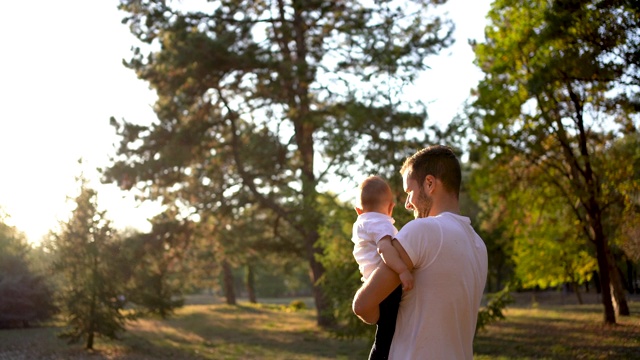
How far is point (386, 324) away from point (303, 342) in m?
23.4

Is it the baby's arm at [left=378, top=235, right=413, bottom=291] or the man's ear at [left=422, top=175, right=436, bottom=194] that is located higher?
the man's ear at [left=422, top=175, right=436, bottom=194]

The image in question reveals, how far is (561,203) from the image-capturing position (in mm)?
23906

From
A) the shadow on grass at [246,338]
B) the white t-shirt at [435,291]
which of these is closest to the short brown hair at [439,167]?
the white t-shirt at [435,291]

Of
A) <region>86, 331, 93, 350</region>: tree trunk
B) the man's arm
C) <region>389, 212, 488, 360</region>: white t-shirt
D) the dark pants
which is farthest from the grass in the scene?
the man's arm

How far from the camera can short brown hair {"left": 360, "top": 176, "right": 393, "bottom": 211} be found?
12.0ft

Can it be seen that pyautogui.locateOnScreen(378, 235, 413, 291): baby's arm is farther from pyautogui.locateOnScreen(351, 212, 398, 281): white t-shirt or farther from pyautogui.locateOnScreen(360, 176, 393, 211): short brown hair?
pyautogui.locateOnScreen(360, 176, 393, 211): short brown hair

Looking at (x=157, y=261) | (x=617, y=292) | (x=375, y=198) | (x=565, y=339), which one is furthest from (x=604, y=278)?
(x=375, y=198)

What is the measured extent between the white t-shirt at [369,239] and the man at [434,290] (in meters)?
0.40

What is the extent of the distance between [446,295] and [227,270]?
50.0m

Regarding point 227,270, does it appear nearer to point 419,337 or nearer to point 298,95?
point 298,95

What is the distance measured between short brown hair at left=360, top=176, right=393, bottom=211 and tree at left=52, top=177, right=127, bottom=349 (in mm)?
19800

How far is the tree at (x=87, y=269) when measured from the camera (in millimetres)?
22250

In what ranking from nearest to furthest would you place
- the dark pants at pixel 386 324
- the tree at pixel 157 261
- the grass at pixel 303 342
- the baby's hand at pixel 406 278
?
the baby's hand at pixel 406 278
the dark pants at pixel 386 324
the grass at pixel 303 342
the tree at pixel 157 261

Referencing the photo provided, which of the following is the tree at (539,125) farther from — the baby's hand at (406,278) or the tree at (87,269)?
the baby's hand at (406,278)
